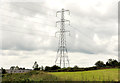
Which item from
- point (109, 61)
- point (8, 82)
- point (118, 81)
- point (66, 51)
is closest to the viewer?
point (118, 81)

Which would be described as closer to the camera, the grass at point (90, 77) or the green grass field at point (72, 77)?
the grass at point (90, 77)

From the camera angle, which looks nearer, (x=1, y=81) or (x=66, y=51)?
(x=1, y=81)

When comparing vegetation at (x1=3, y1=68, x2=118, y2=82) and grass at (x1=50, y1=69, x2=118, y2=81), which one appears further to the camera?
vegetation at (x1=3, y1=68, x2=118, y2=82)

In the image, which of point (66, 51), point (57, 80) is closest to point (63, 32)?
point (66, 51)

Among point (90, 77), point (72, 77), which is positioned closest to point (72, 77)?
point (72, 77)

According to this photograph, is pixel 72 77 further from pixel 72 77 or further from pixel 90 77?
pixel 90 77

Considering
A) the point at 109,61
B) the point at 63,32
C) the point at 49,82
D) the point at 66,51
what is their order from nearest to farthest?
the point at 49,82
the point at 66,51
the point at 63,32
the point at 109,61

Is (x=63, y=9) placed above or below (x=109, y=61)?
above

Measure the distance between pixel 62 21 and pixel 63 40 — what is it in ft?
17.2

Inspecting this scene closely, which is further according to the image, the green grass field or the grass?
the green grass field

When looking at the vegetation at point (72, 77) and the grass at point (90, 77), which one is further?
the vegetation at point (72, 77)

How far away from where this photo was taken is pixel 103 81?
25.6 meters

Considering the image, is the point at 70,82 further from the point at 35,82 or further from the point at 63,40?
the point at 63,40

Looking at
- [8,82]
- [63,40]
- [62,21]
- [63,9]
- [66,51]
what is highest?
[63,9]
